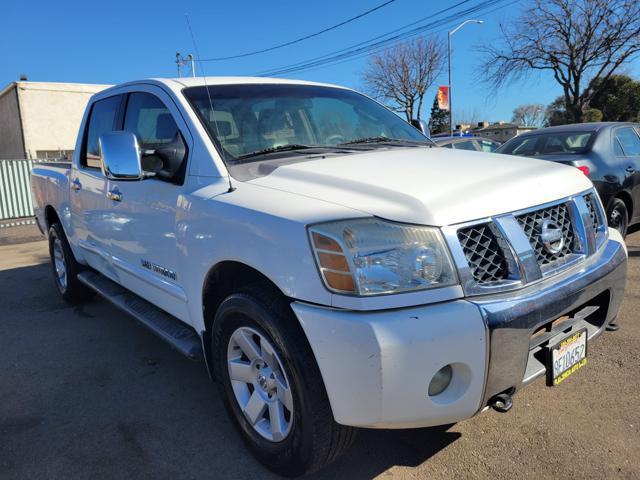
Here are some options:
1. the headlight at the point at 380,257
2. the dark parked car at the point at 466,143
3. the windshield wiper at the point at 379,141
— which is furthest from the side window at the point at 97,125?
the dark parked car at the point at 466,143

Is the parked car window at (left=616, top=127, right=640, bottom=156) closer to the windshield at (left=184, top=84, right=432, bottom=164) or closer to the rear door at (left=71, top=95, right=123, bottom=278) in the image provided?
the windshield at (left=184, top=84, right=432, bottom=164)

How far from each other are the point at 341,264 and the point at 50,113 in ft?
103

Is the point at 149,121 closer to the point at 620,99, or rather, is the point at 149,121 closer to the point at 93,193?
the point at 93,193

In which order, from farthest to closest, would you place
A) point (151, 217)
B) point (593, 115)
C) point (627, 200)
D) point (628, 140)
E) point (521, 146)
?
point (593, 115) < point (521, 146) < point (628, 140) < point (627, 200) < point (151, 217)

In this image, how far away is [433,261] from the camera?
6.18ft

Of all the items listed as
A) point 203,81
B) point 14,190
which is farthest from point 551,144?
point 14,190

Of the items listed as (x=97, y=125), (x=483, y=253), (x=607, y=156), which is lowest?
(x=483, y=253)

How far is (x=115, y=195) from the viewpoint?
3.44 m

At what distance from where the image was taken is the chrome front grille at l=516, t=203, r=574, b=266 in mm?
2162

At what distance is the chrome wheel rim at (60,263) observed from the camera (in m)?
5.25

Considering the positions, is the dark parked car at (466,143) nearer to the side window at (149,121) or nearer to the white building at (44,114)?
the side window at (149,121)

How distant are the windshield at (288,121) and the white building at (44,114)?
27.6 metres

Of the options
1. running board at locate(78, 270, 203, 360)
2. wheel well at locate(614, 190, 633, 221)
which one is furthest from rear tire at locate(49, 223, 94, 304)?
wheel well at locate(614, 190, 633, 221)

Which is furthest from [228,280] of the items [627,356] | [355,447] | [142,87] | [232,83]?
[627,356]
